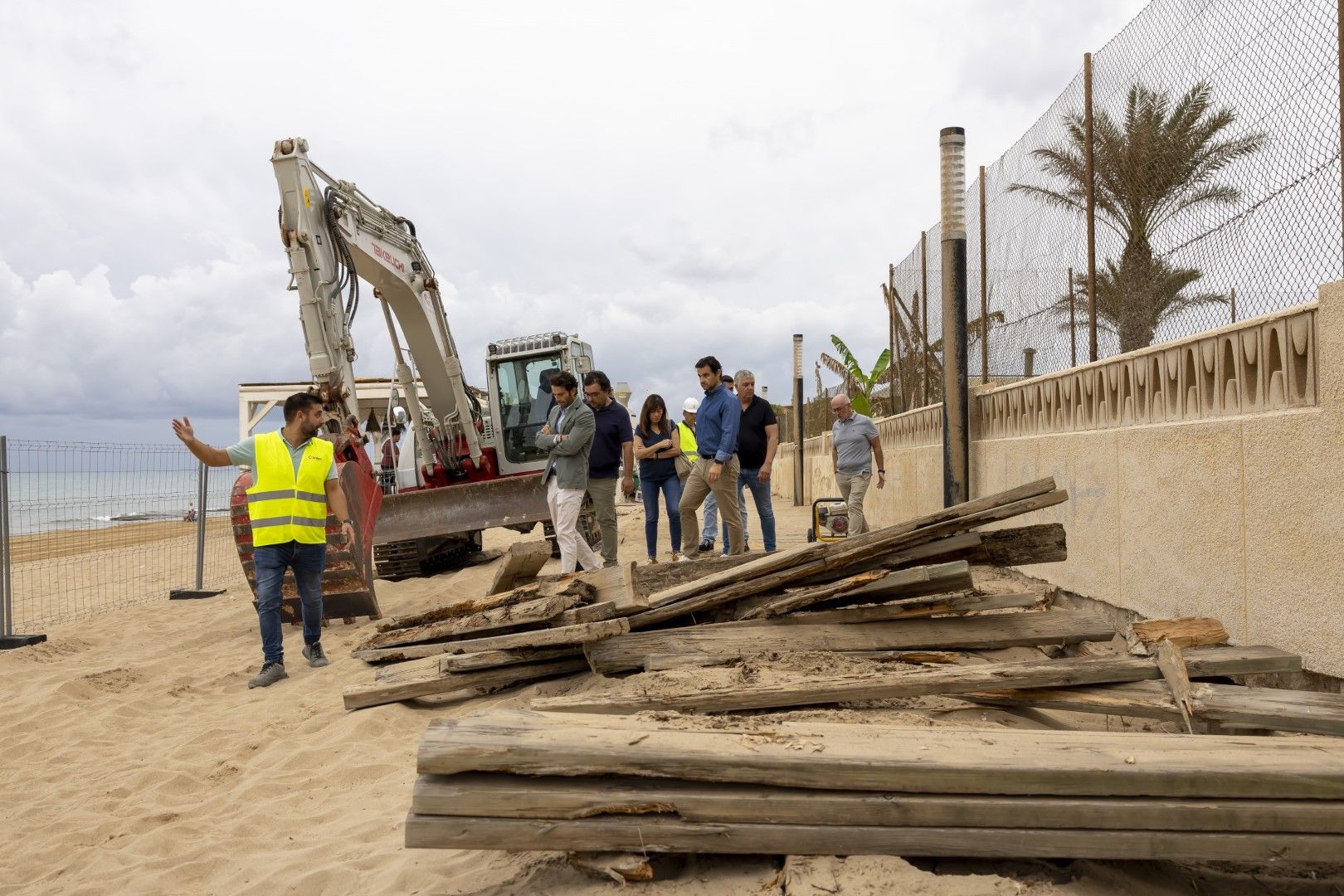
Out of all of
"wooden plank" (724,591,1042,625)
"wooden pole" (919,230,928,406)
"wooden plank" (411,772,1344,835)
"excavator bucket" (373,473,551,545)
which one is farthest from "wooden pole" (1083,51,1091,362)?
"excavator bucket" (373,473,551,545)

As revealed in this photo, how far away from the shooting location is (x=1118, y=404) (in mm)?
5617

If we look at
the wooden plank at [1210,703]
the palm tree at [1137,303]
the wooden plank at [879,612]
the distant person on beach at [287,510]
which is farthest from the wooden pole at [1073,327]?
the distant person on beach at [287,510]

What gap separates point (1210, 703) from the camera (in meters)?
3.60

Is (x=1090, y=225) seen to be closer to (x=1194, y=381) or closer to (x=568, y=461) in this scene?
(x=1194, y=381)

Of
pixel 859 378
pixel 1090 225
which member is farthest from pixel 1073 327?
pixel 859 378

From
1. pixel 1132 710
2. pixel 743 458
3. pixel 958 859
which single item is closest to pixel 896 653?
pixel 1132 710

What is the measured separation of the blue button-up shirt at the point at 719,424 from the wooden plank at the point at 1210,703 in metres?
4.55

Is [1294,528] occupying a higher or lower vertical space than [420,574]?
higher

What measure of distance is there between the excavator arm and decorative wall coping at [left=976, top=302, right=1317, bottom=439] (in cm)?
612

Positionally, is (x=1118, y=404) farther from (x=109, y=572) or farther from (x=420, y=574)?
(x=109, y=572)

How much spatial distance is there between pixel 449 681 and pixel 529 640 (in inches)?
21.4

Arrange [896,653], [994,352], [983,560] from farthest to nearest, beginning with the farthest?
[994,352]
[983,560]
[896,653]

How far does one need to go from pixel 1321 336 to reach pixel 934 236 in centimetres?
799

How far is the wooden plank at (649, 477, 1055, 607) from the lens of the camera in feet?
14.2
